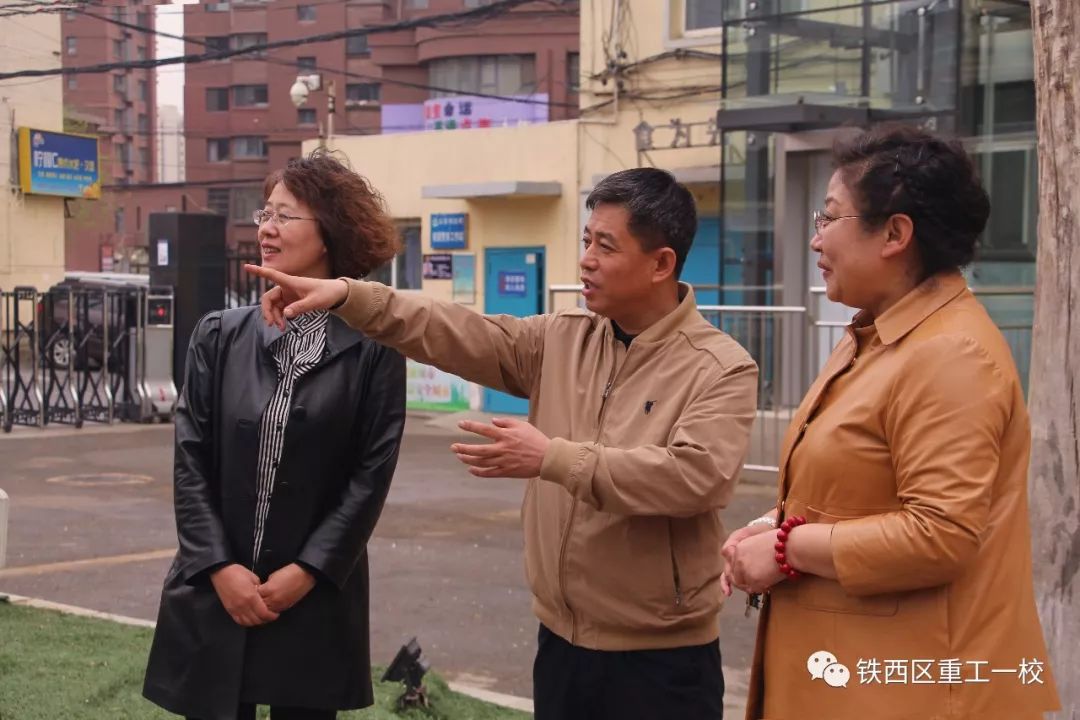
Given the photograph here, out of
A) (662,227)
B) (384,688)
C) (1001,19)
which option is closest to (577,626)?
(662,227)

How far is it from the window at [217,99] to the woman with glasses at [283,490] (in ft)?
218

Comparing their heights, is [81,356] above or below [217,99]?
below

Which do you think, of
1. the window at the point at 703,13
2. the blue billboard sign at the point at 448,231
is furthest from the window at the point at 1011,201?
the blue billboard sign at the point at 448,231

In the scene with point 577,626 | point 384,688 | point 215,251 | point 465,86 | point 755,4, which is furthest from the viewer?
point 465,86

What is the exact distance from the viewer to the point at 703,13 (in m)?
18.4

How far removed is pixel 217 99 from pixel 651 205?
67.7 metres

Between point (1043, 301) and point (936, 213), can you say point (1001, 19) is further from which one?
point (936, 213)

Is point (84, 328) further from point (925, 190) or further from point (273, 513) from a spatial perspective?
point (925, 190)

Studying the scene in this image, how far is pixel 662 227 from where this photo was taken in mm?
3400

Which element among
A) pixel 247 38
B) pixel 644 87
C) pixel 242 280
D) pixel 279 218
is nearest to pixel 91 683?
pixel 279 218

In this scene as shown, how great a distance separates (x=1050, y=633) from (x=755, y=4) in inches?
450

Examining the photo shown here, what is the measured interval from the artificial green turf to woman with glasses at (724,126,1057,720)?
304 cm

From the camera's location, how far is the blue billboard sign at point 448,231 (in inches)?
808

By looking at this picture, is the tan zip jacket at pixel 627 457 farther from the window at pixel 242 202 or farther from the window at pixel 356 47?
the window at pixel 242 202
